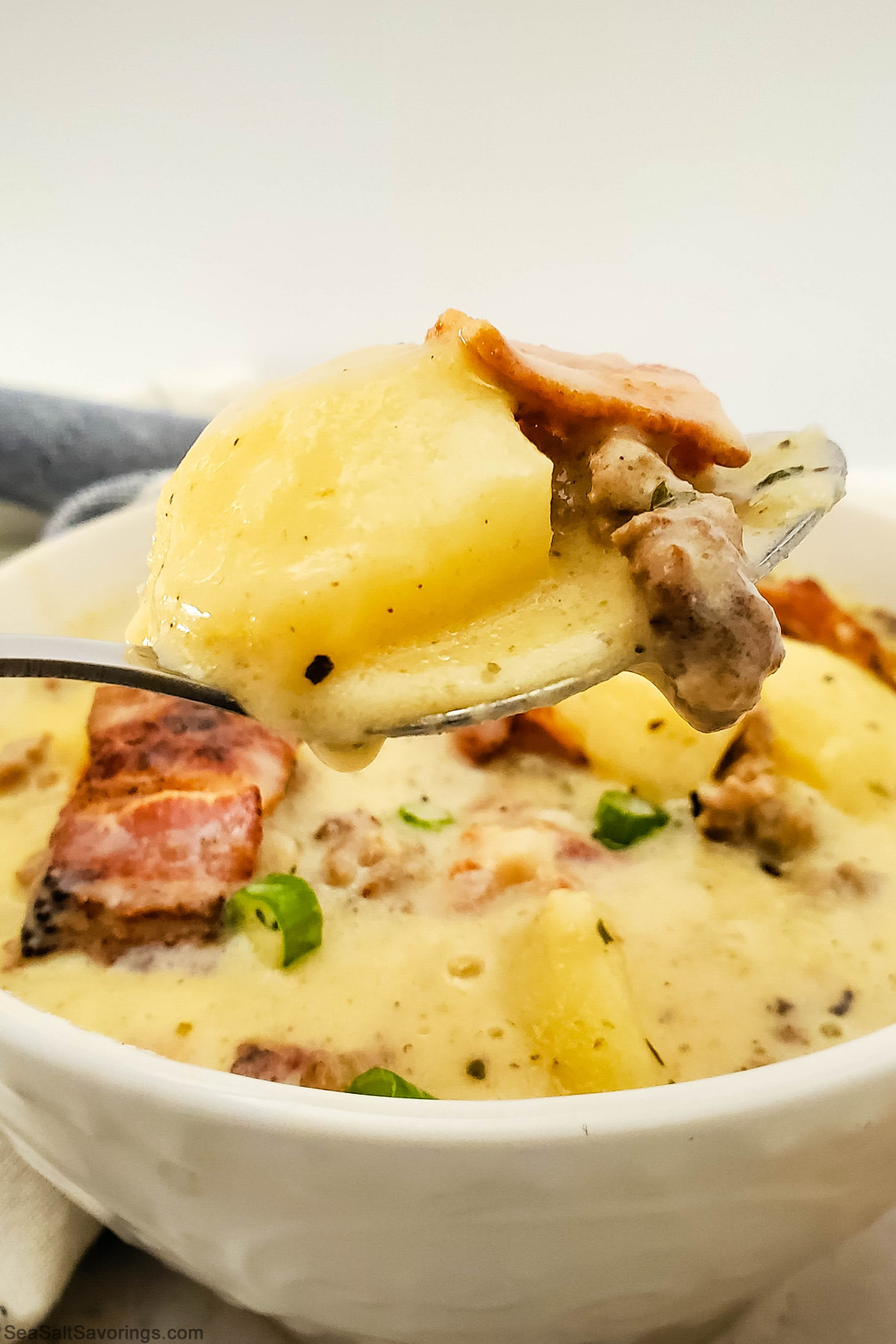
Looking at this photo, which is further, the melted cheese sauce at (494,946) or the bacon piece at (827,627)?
the bacon piece at (827,627)

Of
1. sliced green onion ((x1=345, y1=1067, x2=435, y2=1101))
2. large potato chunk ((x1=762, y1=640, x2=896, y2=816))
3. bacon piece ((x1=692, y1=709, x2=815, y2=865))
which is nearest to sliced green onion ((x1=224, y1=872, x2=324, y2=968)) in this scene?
sliced green onion ((x1=345, y1=1067, x2=435, y2=1101))

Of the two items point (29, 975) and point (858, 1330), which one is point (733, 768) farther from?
point (29, 975)

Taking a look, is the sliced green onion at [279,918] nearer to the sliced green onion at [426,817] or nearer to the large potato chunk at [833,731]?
the sliced green onion at [426,817]

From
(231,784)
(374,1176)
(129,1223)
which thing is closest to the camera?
(374,1176)

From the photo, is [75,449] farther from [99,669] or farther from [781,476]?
[781,476]

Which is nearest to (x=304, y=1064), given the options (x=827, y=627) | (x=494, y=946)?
(x=494, y=946)

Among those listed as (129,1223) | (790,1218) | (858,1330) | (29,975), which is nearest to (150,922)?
(29,975)

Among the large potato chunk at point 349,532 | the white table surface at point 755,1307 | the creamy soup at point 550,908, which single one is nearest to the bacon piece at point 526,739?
the creamy soup at point 550,908
